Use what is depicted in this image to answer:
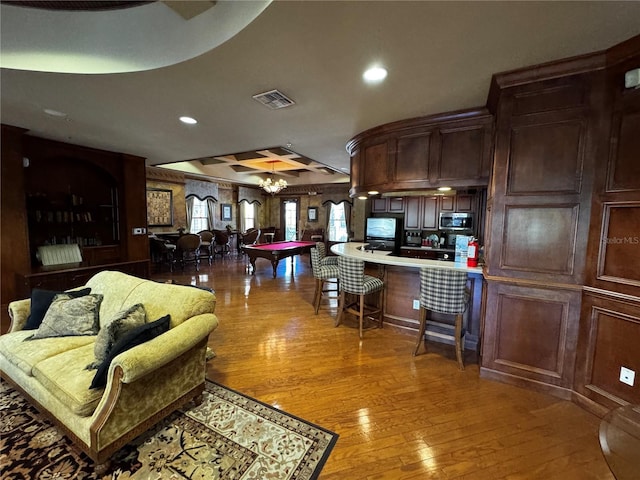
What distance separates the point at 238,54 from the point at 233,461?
106 inches

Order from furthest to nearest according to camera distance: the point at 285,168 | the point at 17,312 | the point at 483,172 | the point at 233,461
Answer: the point at 285,168, the point at 483,172, the point at 17,312, the point at 233,461

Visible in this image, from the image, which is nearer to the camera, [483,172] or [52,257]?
[483,172]

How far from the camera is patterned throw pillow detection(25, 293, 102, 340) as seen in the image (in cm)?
215

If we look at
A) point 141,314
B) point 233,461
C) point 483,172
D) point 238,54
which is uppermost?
point 238,54

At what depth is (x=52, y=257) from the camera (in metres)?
4.49

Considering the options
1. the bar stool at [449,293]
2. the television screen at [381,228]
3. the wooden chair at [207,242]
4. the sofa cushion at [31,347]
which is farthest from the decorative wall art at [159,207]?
the bar stool at [449,293]

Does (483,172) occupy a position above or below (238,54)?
below

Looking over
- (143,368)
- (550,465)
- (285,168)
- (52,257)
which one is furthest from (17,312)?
(285,168)

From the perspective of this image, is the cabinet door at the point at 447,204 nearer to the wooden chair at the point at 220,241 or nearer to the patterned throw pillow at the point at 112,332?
the patterned throw pillow at the point at 112,332

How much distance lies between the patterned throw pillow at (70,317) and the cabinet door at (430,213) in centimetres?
568

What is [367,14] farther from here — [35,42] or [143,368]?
[35,42]

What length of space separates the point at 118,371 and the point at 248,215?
9391mm

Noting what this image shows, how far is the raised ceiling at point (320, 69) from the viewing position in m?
1.59

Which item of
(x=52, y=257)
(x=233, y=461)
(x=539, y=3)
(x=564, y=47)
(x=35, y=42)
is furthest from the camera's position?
(x=52, y=257)
